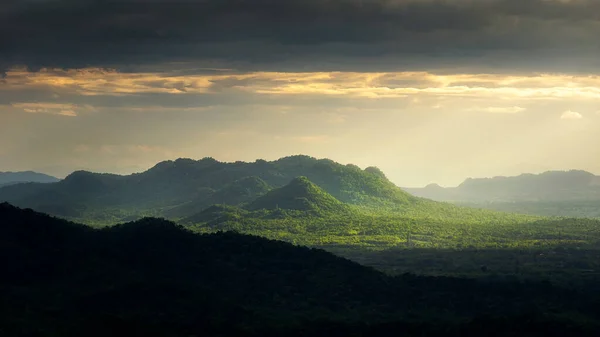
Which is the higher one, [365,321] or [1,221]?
[1,221]

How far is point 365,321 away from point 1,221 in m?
79.0

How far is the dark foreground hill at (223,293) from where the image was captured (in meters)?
130

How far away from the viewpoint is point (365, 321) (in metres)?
140

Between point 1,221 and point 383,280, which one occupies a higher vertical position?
point 1,221

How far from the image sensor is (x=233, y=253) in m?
182

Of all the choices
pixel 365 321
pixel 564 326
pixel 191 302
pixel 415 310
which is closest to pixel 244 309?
pixel 191 302

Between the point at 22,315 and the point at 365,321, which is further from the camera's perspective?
the point at 365,321

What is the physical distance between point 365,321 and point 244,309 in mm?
21159

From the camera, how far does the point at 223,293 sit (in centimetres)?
15550

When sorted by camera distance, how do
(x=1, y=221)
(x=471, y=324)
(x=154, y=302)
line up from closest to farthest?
(x=471, y=324), (x=154, y=302), (x=1, y=221)

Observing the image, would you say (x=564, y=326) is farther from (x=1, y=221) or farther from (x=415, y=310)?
(x=1, y=221)

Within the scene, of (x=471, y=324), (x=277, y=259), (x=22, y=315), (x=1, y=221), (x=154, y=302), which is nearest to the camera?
(x=22, y=315)

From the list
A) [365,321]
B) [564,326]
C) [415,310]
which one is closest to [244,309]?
[365,321]

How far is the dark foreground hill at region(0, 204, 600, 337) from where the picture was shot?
426ft
